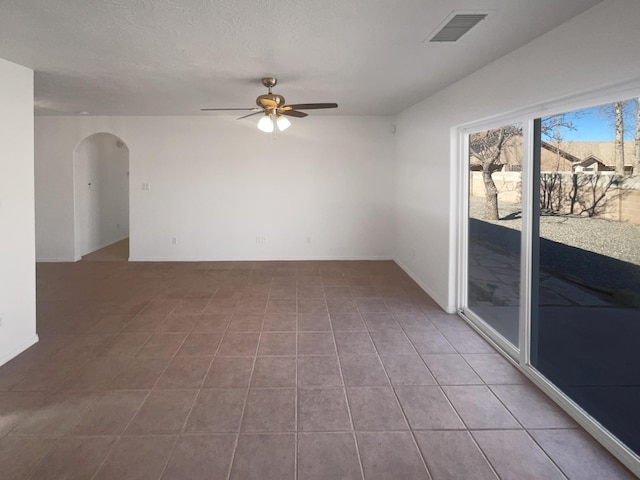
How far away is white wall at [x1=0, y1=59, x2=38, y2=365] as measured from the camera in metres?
3.06

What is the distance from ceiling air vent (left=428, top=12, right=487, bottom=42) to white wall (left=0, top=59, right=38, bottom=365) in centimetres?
326

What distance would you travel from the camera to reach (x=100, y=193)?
291 inches

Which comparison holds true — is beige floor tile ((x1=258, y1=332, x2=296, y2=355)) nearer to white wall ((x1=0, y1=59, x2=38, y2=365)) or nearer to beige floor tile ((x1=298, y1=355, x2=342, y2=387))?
beige floor tile ((x1=298, y1=355, x2=342, y2=387))

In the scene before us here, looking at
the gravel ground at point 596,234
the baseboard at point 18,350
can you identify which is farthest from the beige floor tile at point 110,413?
the gravel ground at point 596,234

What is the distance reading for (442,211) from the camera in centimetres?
438

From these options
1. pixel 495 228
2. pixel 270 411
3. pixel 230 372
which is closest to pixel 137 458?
pixel 270 411

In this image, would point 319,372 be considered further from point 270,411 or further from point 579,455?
point 579,455

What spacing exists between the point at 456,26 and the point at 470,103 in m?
1.25

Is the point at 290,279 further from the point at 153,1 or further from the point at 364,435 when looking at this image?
the point at 153,1

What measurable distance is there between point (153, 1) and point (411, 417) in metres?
2.83

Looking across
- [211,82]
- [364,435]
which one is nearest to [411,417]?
[364,435]

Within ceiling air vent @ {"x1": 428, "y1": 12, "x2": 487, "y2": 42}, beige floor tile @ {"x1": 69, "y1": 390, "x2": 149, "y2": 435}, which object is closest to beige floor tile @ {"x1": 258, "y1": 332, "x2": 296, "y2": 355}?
beige floor tile @ {"x1": 69, "y1": 390, "x2": 149, "y2": 435}

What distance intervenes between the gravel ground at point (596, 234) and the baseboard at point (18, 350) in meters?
4.16

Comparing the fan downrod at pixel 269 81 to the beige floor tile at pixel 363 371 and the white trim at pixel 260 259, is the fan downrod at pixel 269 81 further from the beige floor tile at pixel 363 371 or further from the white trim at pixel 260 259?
the white trim at pixel 260 259
